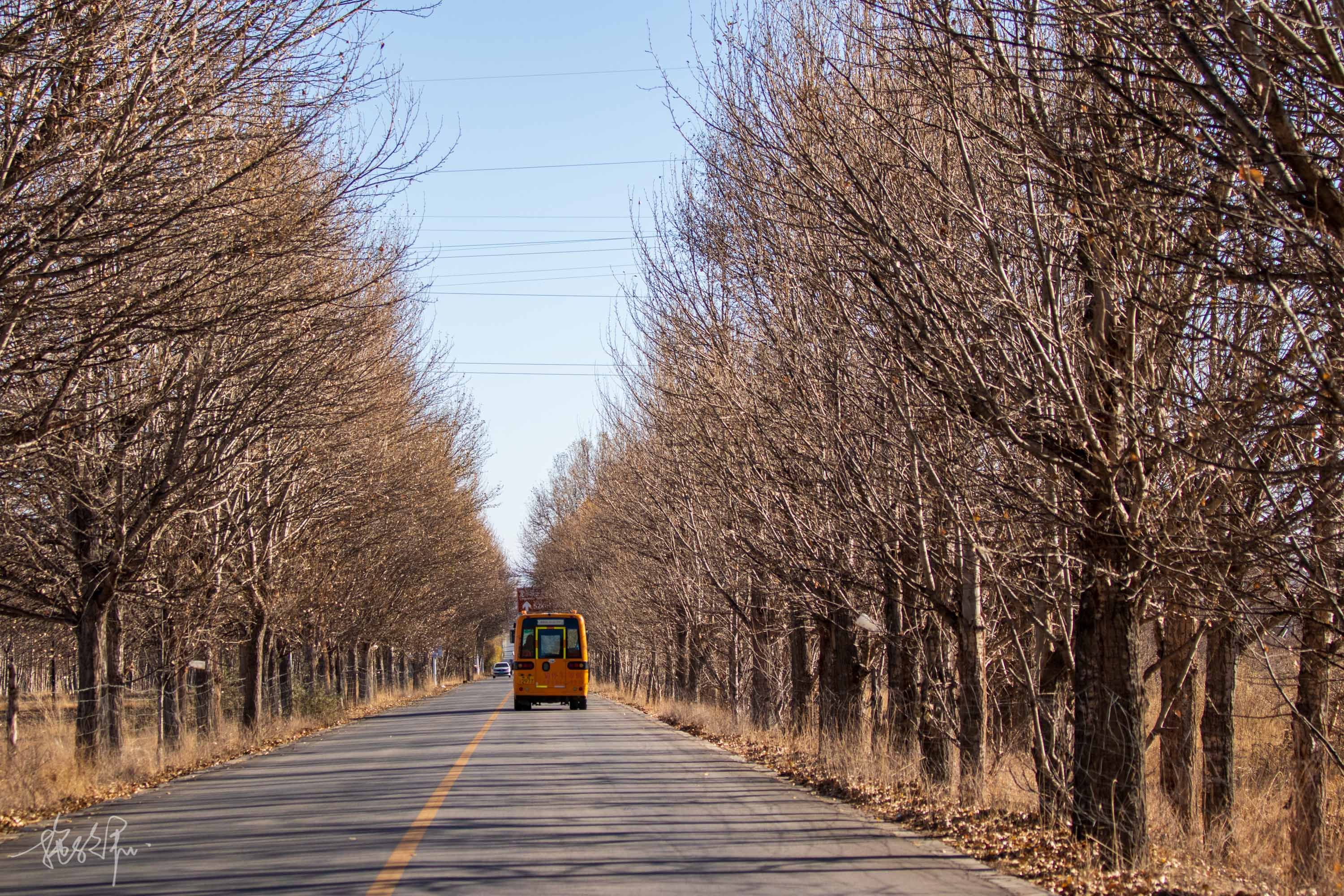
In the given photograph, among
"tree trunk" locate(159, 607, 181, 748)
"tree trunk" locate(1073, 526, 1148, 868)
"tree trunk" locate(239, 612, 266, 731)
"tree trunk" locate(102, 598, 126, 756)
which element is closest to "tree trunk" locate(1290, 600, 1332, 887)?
"tree trunk" locate(1073, 526, 1148, 868)

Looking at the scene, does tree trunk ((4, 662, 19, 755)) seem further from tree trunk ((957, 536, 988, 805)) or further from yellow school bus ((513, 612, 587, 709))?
yellow school bus ((513, 612, 587, 709))

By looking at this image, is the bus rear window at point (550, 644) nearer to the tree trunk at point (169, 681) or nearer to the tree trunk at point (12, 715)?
the tree trunk at point (169, 681)

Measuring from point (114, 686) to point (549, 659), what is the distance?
70.7 ft

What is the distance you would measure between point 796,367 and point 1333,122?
281 inches

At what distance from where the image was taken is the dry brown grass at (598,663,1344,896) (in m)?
7.92

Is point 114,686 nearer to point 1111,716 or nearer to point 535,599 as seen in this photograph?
point 1111,716

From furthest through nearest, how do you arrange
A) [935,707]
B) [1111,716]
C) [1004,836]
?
1. [935,707]
2. [1004,836]
3. [1111,716]

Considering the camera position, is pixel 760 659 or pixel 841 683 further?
pixel 760 659

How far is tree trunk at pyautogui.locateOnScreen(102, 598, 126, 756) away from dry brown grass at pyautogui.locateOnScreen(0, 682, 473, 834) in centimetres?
31

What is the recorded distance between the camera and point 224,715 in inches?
1230

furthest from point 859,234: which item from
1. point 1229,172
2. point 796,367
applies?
point 796,367

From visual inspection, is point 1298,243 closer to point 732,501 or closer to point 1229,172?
point 1229,172

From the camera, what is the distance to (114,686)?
17.3 meters

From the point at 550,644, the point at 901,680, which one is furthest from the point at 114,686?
the point at 550,644
